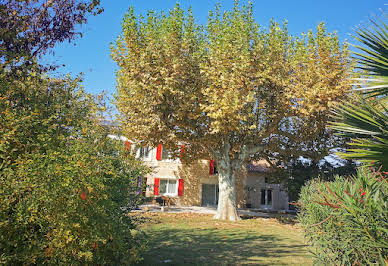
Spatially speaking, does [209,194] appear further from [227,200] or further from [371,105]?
[371,105]

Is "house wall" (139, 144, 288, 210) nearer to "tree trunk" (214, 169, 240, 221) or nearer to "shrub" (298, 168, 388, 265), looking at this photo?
"tree trunk" (214, 169, 240, 221)

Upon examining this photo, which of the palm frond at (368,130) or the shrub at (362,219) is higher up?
the palm frond at (368,130)

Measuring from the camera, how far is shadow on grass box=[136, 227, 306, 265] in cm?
805

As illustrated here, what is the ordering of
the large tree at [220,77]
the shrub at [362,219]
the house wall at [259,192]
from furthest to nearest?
the house wall at [259,192]
the large tree at [220,77]
the shrub at [362,219]

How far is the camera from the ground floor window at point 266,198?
114 feet

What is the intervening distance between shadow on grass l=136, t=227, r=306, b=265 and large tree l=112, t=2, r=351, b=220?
5697 mm

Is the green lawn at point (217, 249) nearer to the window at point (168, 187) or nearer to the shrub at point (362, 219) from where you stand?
the shrub at point (362, 219)

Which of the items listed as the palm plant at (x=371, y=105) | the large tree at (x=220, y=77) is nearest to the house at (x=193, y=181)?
the large tree at (x=220, y=77)

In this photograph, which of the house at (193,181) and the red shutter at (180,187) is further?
the house at (193,181)

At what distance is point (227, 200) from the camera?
20047 millimetres

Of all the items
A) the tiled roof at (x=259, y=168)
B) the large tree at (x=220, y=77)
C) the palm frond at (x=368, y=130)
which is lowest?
the palm frond at (x=368, y=130)

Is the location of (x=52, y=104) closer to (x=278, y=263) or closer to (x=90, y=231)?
(x=90, y=231)

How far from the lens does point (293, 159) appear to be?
1032 inches

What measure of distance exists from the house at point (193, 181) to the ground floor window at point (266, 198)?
11 cm
